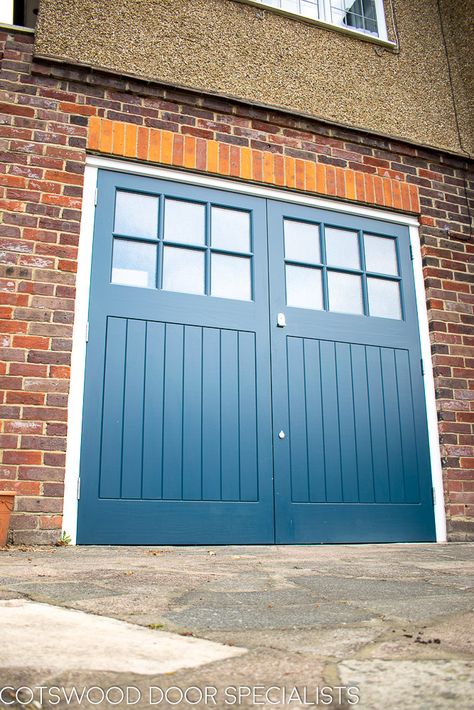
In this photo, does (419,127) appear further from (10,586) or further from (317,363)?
(10,586)

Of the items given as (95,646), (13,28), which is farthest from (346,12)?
(95,646)

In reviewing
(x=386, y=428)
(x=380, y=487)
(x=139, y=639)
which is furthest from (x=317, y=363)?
(x=139, y=639)

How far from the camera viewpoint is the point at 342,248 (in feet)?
15.0

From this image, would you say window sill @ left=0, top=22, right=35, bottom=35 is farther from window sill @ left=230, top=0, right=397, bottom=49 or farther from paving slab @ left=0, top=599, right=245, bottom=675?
paving slab @ left=0, top=599, right=245, bottom=675

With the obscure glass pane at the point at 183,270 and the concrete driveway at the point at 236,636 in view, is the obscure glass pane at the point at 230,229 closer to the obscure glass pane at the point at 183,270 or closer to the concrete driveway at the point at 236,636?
the obscure glass pane at the point at 183,270

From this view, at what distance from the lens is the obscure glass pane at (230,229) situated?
13.9 ft

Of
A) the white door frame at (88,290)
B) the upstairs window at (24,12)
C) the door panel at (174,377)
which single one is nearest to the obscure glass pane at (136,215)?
the door panel at (174,377)

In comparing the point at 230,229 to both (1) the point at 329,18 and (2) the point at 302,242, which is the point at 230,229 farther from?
(1) the point at 329,18

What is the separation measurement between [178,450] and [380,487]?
139cm

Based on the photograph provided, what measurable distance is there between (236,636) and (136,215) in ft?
10.6

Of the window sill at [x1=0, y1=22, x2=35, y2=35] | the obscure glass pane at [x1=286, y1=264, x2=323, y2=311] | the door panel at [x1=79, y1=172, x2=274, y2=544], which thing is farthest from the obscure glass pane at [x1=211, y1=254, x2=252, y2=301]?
the window sill at [x1=0, y1=22, x2=35, y2=35]

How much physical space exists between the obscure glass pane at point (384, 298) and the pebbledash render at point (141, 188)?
24cm

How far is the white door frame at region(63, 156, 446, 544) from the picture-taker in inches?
139

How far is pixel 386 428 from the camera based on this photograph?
4281mm
